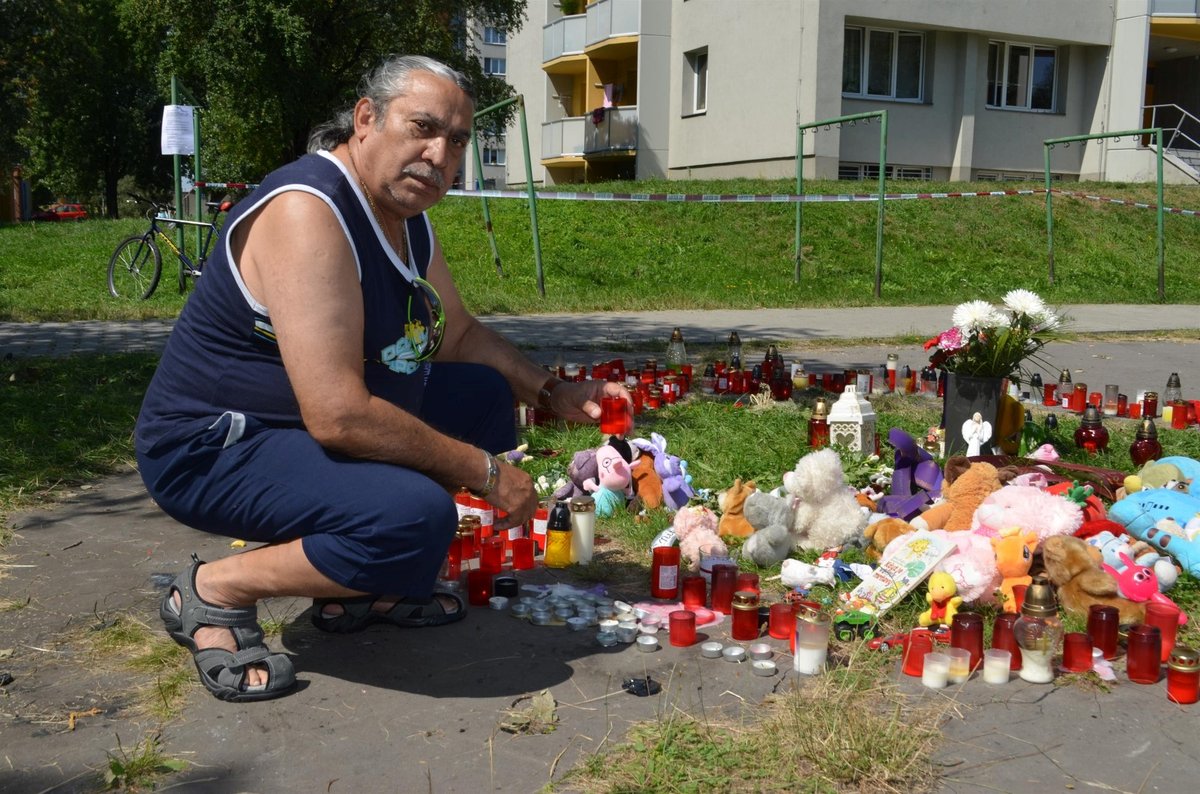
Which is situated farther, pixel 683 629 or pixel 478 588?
pixel 478 588

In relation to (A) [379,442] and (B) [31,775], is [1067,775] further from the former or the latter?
(B) [31,775]

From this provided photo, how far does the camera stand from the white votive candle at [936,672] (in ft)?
9.30

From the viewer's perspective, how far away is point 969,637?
2934mm

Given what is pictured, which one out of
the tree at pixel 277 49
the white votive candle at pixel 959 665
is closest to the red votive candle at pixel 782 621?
the white votive candle at pixel 959 665

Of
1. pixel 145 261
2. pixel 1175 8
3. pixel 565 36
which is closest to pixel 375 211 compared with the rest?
pixel 145 261

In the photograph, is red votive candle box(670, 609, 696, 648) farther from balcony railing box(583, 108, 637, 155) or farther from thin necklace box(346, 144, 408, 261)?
balcony railing box(583, 108, 637, 155)

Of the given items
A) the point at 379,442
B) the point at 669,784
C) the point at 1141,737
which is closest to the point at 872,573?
the point at 1141,737

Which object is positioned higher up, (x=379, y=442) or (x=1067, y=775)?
(x=379, y=442)

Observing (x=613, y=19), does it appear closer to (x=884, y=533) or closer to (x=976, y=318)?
(x=976, y=318)

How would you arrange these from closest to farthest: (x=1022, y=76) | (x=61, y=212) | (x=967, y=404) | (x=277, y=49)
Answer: (x=967, y=404), (x=277, y=49), (x=1022, y=76), (x=61, y=212)

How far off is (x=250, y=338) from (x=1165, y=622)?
8.55ft

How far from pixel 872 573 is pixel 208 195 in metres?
29.1

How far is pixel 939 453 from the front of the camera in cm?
519

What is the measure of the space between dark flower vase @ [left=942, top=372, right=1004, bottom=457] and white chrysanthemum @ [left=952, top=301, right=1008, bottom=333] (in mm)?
228
